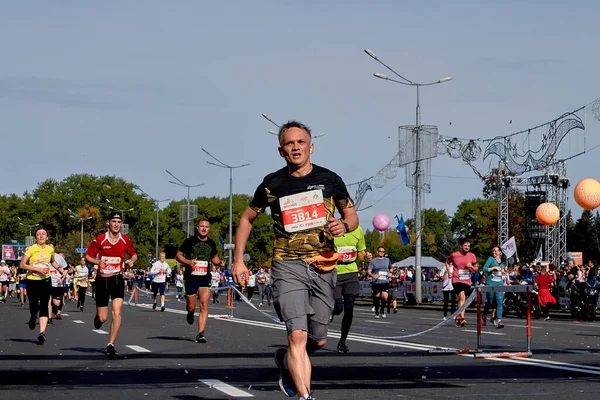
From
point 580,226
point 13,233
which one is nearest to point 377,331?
point 580,226

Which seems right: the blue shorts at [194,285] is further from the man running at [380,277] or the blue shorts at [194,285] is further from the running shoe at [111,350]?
Result: the man running at [380,277]

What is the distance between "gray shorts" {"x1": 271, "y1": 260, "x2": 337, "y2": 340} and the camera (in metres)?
7.64

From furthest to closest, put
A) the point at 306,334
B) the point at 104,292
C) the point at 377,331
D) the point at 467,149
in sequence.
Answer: the point at 467,149
the point at 377,331
the point at 104,292
the point at 306,334

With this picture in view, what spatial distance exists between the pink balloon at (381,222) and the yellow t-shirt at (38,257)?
26.2 m

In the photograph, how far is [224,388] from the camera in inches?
383

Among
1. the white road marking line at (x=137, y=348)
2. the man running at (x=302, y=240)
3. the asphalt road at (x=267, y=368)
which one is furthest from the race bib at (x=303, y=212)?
the white road marking line at (x=137, y=348)

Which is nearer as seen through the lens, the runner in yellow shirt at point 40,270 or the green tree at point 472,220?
the runner in yellow shirt at point 40,270

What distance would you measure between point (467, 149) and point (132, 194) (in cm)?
10087

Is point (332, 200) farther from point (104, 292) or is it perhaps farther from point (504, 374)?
point (104, 292)

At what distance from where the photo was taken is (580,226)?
87312 mm

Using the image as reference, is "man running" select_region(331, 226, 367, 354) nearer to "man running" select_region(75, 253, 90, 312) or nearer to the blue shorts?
the blue shorts

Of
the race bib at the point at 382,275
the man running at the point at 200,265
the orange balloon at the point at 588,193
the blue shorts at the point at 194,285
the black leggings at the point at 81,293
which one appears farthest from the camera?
the black leggings at the point at 81,293

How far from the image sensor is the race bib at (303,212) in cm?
772

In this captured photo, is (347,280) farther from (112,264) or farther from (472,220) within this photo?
(472,220)
